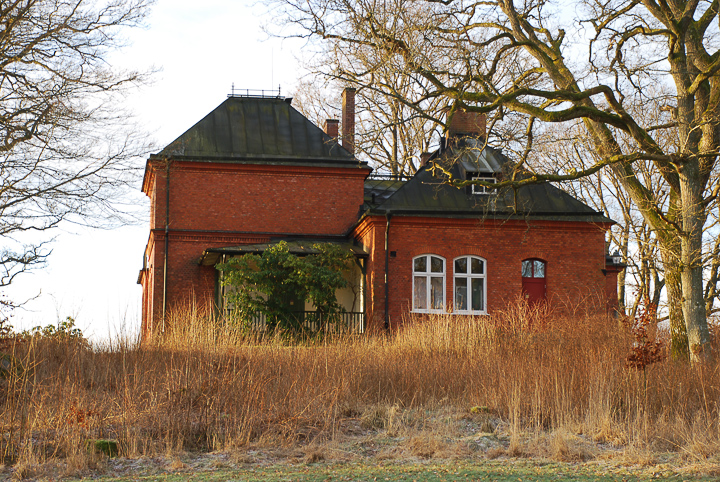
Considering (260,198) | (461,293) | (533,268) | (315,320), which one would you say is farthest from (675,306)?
(260,198)

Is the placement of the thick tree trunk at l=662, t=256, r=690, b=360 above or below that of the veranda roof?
below

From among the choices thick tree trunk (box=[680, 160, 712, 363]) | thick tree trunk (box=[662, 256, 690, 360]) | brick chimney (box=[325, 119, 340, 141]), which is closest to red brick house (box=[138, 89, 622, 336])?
brick chimney (box=[325, 119, 340, 141])

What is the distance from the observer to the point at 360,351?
15039mm

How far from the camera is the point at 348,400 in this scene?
495 inches

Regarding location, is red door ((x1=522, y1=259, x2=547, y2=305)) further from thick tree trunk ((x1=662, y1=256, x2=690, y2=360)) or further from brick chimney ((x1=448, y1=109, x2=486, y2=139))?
thick tree trunk ((x1=662, y1=256, x2=690, y2=360))

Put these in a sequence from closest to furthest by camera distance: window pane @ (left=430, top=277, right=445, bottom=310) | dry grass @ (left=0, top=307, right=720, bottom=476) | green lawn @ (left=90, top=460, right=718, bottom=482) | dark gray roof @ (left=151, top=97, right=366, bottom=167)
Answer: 1. green lawn @ (left=90, top=460, right=718, bottom=482)
2. dry grass @ (left=0, top=307, right=720, bottom=476)
3. window pane @ (left=430, top=277, right=445, bottom=310)
4. dark gray roof @ (left=151, top=97, right=366, bottom=167)

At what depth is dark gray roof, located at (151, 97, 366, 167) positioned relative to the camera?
90.3 ft

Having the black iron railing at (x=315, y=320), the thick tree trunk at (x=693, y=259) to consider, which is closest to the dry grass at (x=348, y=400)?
the thick tree trunk at (x=693, y=259)

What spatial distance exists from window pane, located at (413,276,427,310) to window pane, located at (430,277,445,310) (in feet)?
0.75

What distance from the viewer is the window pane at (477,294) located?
82.3ft

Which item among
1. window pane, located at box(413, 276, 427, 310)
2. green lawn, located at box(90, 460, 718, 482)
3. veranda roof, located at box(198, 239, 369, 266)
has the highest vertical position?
veranda roof, located at box(198, 239, 369, 266)

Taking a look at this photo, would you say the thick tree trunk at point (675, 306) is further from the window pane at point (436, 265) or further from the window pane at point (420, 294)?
the window pane at point (420, 294)

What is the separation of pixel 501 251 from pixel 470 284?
150 cm

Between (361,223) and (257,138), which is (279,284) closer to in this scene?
(361,223)
